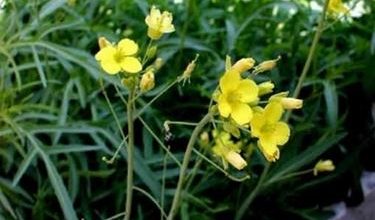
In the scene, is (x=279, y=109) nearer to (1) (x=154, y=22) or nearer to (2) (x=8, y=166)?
(1) (x=154, y=22)

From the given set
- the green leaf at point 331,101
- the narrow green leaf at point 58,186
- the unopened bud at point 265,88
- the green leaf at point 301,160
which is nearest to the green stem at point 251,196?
the green leaf at point 301,160

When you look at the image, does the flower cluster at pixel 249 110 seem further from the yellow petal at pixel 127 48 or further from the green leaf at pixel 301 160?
the green leaf at pixel 301 160

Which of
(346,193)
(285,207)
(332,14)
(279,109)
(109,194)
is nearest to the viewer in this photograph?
(279,109)

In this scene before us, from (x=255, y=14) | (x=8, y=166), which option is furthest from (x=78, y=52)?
(x=255, y=14)

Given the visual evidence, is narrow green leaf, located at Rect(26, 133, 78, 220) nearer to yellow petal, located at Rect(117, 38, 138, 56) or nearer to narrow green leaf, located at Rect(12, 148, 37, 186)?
narrow green leaf, located at Rect(12, 148, 37, 186)

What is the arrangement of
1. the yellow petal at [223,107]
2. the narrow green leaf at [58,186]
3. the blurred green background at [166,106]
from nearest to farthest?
1. the yellow petal at [223,107]
2. the narrow green leaf at [58,186]
3. the blurred green background at [166,106]

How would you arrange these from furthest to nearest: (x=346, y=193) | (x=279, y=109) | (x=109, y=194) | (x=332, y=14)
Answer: (x=346, y=193) → (x=109, y=194) → (x=332, y=14) → (x=279, y=109)
